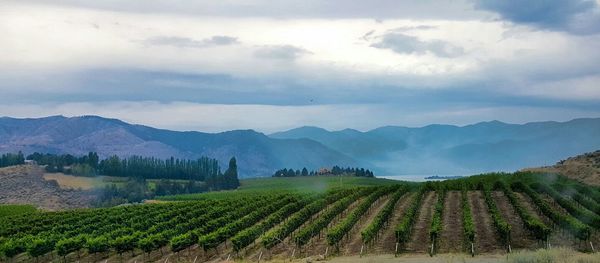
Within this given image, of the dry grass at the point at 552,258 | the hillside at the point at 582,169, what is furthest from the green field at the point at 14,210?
the hillside at the point at 582,169

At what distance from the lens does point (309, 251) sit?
57.8 metres

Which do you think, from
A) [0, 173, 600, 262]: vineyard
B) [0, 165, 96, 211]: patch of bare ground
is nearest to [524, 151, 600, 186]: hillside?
[0, 173, 600, 262]: vineyard

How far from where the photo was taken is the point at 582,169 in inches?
4688

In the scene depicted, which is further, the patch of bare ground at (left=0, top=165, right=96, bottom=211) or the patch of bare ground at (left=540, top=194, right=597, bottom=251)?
the patch of bare ground at (left=0, top=165, right=96, bottom=211)

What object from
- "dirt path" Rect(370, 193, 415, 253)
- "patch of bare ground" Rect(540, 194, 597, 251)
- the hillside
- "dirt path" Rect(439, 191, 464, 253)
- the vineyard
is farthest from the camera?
the hillside

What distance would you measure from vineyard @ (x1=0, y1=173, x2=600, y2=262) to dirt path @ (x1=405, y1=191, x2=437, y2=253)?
8cm

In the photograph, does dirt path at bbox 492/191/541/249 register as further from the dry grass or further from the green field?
the green field

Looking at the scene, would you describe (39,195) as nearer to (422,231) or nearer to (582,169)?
(582,169)

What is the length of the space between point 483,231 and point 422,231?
215 inches

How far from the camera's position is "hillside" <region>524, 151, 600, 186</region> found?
112 m

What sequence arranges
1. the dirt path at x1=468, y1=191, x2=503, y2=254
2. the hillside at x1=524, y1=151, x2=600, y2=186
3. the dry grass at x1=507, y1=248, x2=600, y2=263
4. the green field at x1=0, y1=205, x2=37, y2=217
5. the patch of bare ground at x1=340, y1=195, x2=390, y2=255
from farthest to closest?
the hillside at x1=524, y1=151, x2=600, y2=186
the green field at x1=0, y1=205, x2=37, y2=217
the patch of bare ground at x1=340, y1=195, x2=390, y2=255
the dirt path at x1=468, y1=191, x2=503, y2=254
the dry grass at x1=507, y1=248, x2=600, y2=263

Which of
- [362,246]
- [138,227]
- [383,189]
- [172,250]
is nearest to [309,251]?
[362,246]

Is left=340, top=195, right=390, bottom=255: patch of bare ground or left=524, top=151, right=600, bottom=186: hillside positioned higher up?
left=524, top=151, right=600, bottom=186: hillside

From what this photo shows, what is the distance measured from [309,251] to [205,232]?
45.6 ft
